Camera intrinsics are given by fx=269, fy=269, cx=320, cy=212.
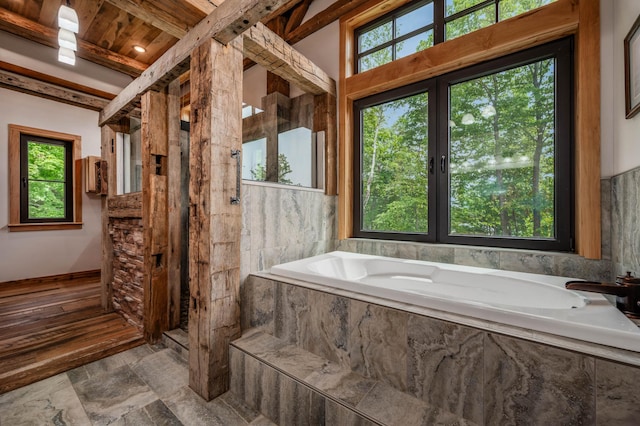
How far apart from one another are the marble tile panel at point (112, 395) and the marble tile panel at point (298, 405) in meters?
0.79

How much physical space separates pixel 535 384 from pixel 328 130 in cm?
226

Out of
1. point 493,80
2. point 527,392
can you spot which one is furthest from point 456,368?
point 493,80

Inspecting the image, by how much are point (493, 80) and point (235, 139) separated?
6.21 feet

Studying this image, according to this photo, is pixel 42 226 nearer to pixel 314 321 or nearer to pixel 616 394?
pixel 314 321

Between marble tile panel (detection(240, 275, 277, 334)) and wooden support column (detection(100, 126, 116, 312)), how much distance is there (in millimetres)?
1828

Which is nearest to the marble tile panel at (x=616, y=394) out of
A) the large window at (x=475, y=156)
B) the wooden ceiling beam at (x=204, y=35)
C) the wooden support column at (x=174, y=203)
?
the large window at (x=475, y=156)

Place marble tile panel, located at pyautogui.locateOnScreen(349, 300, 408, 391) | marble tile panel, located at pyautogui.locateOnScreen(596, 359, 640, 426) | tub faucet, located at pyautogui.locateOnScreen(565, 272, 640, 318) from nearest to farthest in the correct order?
marble tile panel, located at pyautogui.locateOnScreen(596, 359, 640, 426), tub faucet, located at pyautogui.locateOnScreen(565, 272, 640, 318), marble tile panel, located at pyautogui.locateOnScreen(349, 300, 408, 391)

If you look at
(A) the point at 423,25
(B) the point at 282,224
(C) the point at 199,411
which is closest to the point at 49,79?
(B) the point at 282,224

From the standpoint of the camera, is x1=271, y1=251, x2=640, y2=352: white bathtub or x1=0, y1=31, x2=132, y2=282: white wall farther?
x1=0, y1=31, x2=132, y2=282: white wall

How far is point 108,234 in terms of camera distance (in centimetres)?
267

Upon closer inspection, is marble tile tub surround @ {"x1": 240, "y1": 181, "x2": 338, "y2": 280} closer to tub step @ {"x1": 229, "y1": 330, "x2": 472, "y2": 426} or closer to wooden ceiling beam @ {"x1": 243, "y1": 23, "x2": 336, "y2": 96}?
tub step @ {"x1": 229, "y1": 330, "x2": 472, "y2": 426}

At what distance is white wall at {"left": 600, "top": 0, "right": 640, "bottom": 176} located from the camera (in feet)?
4.45

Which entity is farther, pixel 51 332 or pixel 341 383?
pixel 51 332

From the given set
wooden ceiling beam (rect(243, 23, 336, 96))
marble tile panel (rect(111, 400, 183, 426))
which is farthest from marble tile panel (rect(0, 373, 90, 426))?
wooden ceiling beam (rect(243, 23, 336, 96))
